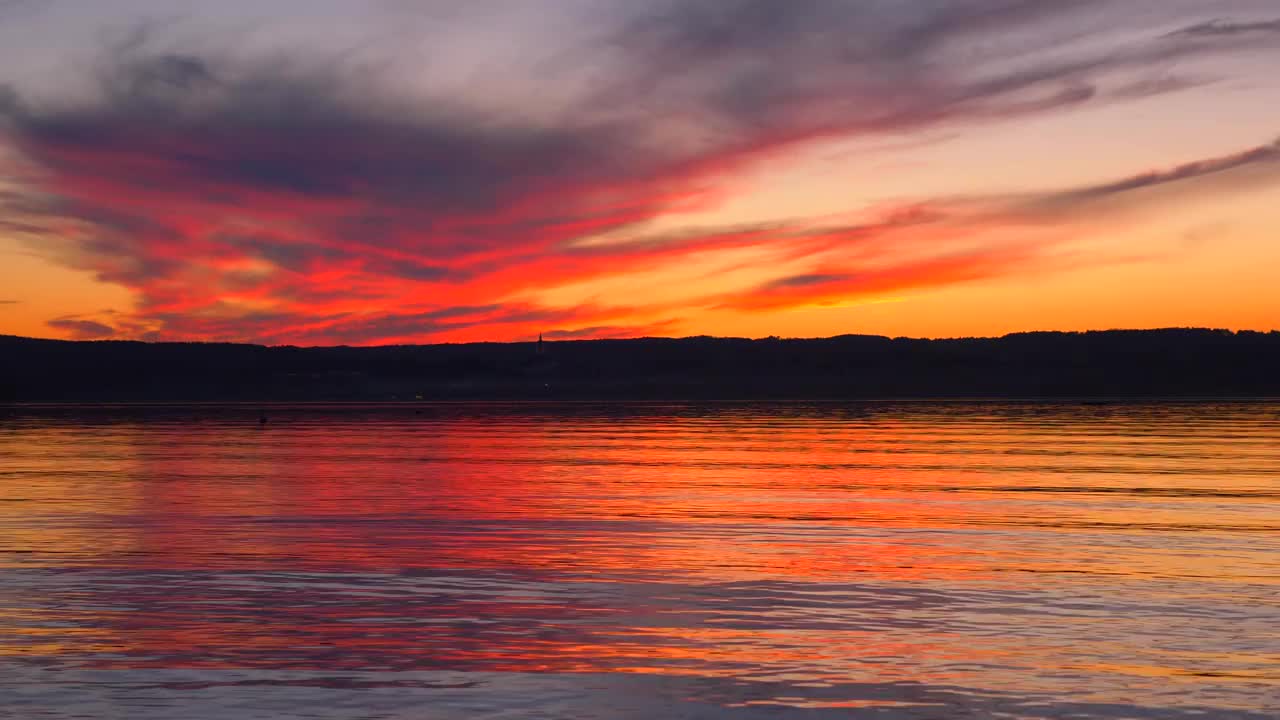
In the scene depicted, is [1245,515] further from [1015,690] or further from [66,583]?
[66,583]

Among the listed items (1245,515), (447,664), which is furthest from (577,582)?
(1245,515)

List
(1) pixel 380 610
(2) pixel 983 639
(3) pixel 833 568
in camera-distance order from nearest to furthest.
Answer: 1. (2) pixel 983 639
2. (1) pixel 380 610
3. (3) pixel 833 568

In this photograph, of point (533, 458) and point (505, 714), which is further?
point (533, 458)

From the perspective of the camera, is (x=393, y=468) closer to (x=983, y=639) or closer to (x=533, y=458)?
(x=533, y=458)

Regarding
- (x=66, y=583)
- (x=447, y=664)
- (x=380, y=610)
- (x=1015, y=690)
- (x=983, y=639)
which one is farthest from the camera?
(x=66, y=583)

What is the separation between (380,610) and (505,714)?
5570mm

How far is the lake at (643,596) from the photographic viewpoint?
40.9 feet

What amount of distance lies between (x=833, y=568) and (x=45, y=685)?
1207 centimetres

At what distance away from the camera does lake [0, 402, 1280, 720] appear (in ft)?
40.9

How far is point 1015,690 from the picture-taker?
41.1 feet

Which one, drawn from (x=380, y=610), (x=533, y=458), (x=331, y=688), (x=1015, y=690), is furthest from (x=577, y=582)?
(x=533, y=458)

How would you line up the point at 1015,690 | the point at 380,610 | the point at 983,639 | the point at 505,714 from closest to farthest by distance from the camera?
the point at 505,714
the point at 1015,690
the point at 983,639
the point at 380,610

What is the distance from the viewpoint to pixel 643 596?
58.7ft

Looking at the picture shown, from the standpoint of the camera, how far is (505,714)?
462 inches
